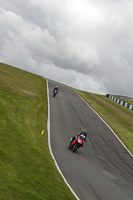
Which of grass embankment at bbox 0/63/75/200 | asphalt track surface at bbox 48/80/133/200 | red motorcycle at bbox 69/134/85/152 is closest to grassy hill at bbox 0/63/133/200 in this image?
grass embankment at bbox 0/63/75/200

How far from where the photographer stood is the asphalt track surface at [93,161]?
38.8 feet

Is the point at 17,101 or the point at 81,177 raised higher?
the point at 17,101

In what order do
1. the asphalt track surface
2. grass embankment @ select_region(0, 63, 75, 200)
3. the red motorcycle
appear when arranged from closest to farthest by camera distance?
grass embankment @ select_region(0, 63, 75, 200) → the asphalt track surface → the red motorcycle

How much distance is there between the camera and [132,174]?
16.1m

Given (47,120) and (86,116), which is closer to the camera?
(47,120)

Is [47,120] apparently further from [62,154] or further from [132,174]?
[132,174]

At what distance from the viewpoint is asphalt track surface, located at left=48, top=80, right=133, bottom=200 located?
38.8 ft

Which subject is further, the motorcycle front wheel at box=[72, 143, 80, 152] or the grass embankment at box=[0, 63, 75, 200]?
the motorcycle front wheel at box=[72, 143, 80, 152]

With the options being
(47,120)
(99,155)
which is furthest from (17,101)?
(99,155)

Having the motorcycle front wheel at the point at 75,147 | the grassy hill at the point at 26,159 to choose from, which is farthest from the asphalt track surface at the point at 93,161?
the grassy hill at the point at 26,159

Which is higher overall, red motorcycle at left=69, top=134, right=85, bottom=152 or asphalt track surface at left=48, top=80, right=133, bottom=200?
red motorcycle at left=69, top=134, right=85, bottom=152

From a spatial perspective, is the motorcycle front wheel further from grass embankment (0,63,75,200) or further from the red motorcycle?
grass embankment (0,63,75,200)

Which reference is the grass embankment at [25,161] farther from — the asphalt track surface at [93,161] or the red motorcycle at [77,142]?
the red motorcycle at [77,142]

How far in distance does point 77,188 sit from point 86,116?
18.9m
